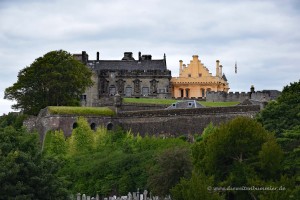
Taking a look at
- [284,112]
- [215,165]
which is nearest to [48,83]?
[284,112]

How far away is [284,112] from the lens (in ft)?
178

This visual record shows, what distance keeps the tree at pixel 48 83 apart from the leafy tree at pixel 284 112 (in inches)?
1107

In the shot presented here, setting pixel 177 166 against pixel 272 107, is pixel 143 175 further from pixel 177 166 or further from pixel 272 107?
pixel 272 107

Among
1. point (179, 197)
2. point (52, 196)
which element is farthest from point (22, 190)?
point (179, 197)

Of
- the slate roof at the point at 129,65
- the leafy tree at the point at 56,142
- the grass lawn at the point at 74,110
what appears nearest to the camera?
the leafy tree at the point at 56,142

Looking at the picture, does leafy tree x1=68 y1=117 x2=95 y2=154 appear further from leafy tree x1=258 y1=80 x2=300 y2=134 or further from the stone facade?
leafy tree x1=258 y1=80 x2=300 y2=134

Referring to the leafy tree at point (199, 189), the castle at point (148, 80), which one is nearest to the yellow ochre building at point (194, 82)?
the castle at point (148, 80)

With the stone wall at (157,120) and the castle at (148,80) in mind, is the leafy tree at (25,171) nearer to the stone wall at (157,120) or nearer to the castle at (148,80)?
the stone wall at (157,120)

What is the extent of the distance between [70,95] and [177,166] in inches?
1163

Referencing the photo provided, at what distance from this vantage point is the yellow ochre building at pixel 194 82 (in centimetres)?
9994

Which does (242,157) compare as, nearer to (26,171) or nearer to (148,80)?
(26,171)

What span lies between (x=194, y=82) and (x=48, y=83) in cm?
2441

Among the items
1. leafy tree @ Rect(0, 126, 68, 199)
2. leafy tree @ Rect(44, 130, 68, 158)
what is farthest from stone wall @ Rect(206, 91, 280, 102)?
leafy tree @ Rect(0, 126, 68, 199)

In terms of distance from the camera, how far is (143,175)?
199 ft
